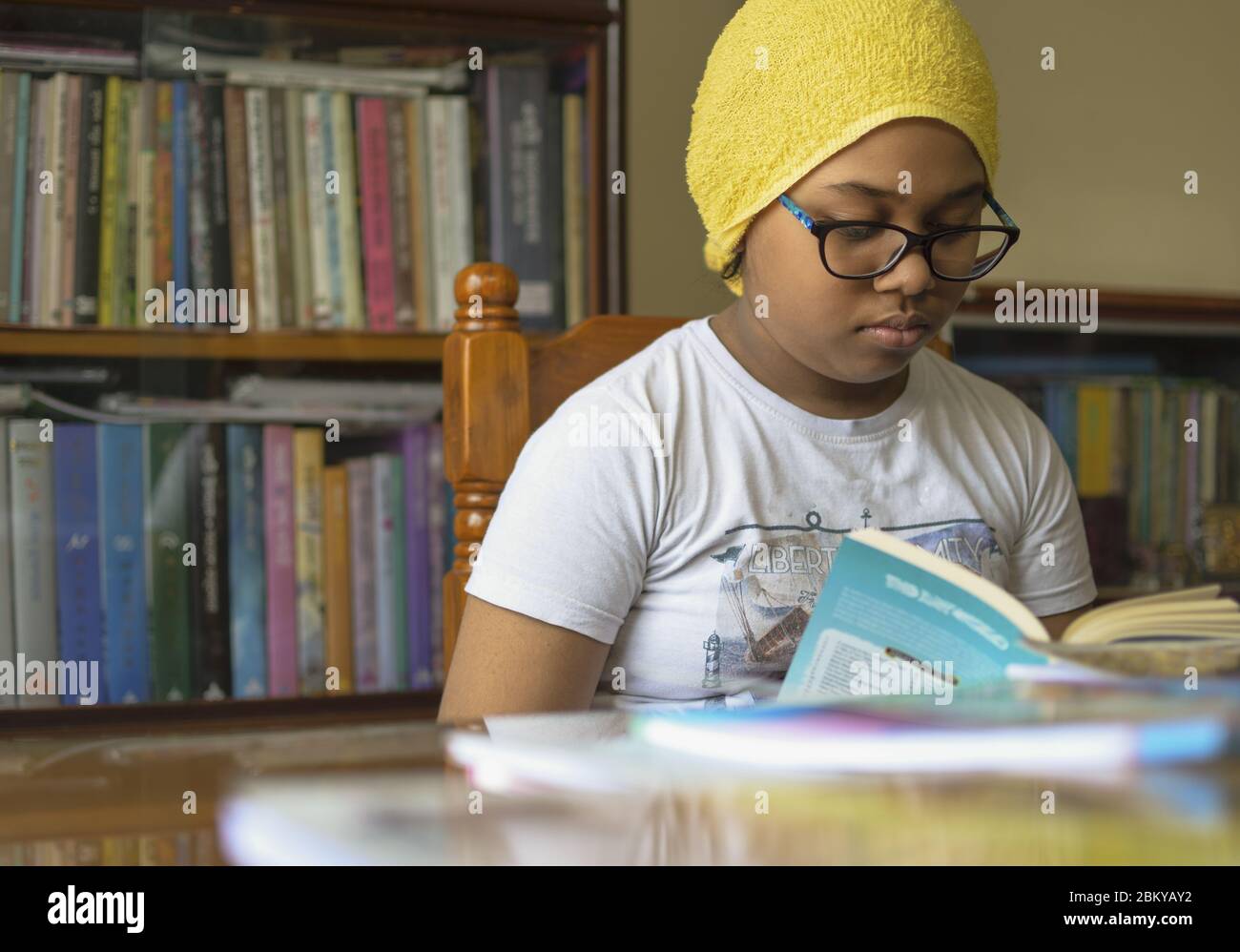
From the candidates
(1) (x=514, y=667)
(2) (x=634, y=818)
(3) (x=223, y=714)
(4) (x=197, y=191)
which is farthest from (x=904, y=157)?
(3) (x=223, y=714)

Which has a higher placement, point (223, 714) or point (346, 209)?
point (346, 209)

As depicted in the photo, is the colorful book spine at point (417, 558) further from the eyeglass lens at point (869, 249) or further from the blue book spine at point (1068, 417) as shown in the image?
the blue book spine at point (1068, 417)

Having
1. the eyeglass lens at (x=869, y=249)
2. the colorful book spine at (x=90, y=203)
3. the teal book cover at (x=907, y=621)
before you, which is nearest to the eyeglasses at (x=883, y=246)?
the eyeglass lens at (x=869, y=249)

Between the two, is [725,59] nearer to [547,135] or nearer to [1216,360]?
[547,135]

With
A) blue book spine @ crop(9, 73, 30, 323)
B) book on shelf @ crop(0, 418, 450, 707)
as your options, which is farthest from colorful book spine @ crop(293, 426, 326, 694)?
blue book spine @ crop(9, 73, 30, 323)

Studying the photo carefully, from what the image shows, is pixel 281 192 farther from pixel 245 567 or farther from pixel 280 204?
pixel 245 567

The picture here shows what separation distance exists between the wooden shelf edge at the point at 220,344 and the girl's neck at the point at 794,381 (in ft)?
1.85

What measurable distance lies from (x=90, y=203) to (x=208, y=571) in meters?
0.42

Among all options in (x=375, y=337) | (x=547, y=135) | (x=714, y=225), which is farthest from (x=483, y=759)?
(x=547, y=135)

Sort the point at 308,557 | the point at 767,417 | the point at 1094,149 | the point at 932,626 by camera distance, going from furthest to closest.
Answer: the point at 1094,149 < the point at 308,557 < the point at 767,417 < the point at 932,626

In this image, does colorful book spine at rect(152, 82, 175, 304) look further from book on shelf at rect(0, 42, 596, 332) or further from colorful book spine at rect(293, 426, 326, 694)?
colorful book spine at rect(293, 426, 326, 694)

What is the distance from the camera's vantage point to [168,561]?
4.47 ft

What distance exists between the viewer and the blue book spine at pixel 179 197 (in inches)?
53.5

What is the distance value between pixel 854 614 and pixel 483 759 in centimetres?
28
